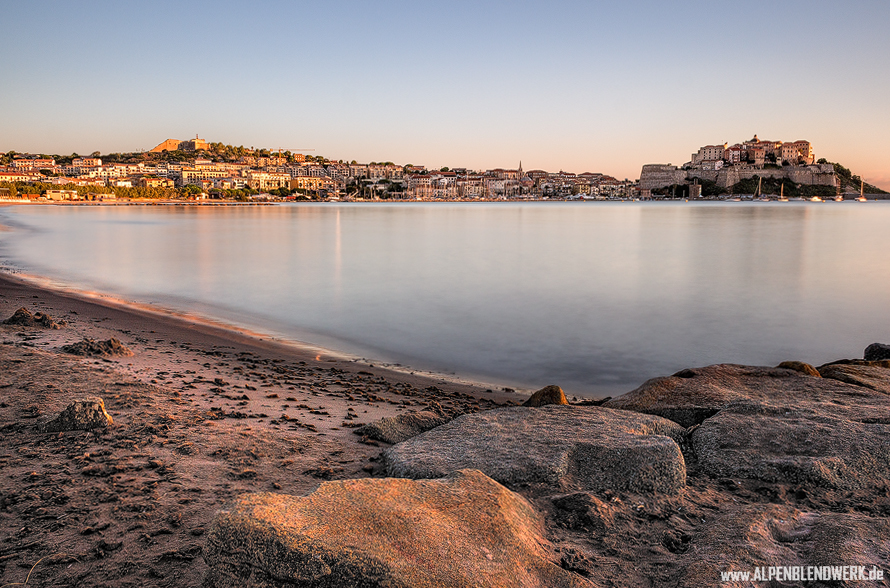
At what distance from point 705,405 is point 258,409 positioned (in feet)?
11.6

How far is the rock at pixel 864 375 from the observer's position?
4649 millimetres

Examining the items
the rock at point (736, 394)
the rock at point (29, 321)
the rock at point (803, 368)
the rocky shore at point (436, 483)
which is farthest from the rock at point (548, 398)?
the rock at point (29, 321)

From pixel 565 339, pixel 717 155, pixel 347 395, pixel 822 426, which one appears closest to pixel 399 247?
Result: pixel 565 339

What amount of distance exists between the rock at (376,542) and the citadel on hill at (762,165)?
146m

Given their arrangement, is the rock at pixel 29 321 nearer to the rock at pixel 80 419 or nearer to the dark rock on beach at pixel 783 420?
the rock at pixel 80 419

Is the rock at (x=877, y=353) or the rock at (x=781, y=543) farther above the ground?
the rock at (x=781, y=543)

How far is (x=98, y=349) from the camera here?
596 centimetres

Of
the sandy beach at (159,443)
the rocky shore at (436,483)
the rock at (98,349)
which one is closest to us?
the rocky shore at (436,483)

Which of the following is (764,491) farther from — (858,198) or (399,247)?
(858,198)

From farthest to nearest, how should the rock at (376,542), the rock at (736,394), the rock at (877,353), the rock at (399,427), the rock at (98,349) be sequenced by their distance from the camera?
the rock at (877,353) → the rock at (98,349) → the rock at (736,394) → the rock at (399,427) → the rock at (376,542)

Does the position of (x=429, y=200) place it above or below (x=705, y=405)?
above

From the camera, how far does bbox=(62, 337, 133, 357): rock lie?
230 inches

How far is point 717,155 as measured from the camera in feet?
466

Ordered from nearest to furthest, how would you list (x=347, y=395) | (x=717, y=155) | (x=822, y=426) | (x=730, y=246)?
1. (x=822, y=426)
2. (x=347, y=395)
3. (x=730, y=246)
4. (x=717, y=155)
